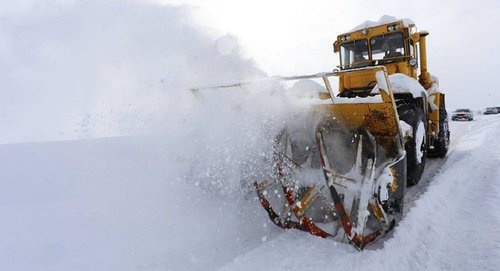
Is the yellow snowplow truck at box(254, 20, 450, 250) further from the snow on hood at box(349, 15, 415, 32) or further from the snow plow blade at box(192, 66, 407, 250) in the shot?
the snow on hood at box(349, 15, 415, 32)

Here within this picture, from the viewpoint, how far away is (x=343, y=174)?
3.69 meters

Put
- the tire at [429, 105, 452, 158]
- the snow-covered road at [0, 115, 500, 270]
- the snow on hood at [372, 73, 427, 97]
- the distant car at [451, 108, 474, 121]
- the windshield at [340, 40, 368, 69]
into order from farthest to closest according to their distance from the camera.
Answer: the distant car at [451, 108, 474, 121] → the tire at [429, 105, 452, 158] → the windshield at [340, 40, 368, 69] → the snow on hood at [372, 73, 427, 97] → the snow-covered road at [0, 115, 500, 270]

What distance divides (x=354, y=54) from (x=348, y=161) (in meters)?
3.09

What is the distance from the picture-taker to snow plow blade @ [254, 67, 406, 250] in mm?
3195

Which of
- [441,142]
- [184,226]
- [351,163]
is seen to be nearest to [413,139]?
[351,163]

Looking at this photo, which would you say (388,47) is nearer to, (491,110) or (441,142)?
(441,142)

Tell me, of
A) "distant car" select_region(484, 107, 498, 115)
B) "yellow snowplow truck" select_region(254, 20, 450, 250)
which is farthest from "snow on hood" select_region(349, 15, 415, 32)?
"distant car" select_region(484, 107, 498, 115)

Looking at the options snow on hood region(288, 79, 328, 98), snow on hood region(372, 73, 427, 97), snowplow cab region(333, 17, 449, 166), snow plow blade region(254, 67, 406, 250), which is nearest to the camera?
snow plow blade region(254, 67, 406, 250)

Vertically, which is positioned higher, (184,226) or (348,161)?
(348,161)

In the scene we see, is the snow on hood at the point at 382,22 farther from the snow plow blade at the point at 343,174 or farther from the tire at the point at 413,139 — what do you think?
the snow plow blade at the point at 343,174

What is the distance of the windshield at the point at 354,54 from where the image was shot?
20.5 feet

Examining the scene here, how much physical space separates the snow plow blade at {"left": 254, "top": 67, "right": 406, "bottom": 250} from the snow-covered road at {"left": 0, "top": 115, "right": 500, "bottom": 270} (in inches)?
8.3

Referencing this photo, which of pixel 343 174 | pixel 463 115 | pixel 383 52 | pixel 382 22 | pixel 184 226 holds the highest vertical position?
pixel 382 22

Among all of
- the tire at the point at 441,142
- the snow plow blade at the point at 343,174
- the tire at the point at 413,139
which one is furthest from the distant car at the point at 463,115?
the snow plow blade at the point at 343,174
